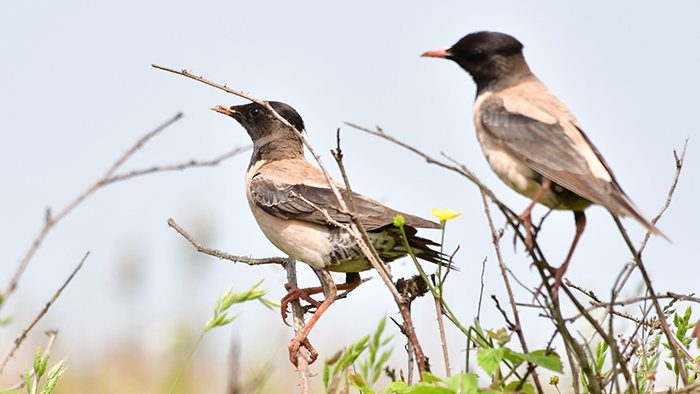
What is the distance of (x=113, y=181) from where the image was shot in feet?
8.84

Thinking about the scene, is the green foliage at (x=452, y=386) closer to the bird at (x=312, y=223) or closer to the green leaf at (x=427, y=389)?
the green leaf at (x=427, y=389)

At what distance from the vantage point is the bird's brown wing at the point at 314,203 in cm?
552

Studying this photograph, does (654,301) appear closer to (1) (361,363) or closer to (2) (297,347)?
(1) (361,363)

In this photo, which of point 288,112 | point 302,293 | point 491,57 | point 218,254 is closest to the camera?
point 491,57

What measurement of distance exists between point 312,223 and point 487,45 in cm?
280

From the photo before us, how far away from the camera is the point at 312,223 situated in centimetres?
595

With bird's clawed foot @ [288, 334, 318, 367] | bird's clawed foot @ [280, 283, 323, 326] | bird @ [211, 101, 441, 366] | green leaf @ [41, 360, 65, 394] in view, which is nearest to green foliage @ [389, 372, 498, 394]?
green leaf @ [41, 360, 65, 394]

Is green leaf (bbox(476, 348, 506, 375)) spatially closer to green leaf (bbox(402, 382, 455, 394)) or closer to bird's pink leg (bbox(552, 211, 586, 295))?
green leaf (bbox(402, 382, 455, 394))

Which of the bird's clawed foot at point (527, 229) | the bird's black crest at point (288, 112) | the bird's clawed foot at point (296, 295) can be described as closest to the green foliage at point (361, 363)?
the bird's clawed foot at point (527, 229)

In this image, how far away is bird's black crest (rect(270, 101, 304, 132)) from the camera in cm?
677

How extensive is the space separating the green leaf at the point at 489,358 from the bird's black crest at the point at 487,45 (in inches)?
63.3

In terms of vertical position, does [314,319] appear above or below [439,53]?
below

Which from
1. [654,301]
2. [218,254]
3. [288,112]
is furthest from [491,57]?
[288,112]

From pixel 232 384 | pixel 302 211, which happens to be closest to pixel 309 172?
pixel 302 211
